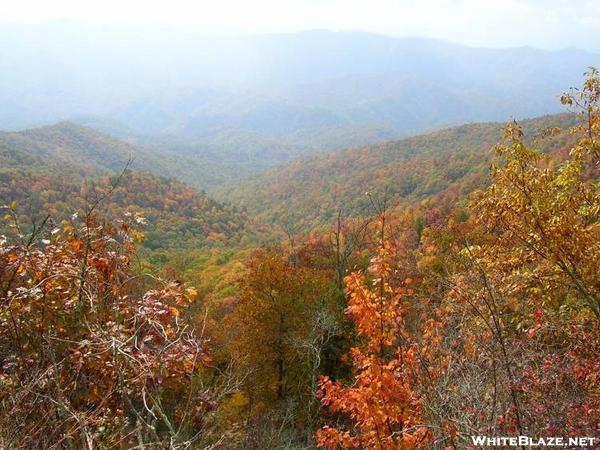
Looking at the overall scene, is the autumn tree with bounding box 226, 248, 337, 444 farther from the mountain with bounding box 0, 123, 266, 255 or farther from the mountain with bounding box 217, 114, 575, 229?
the mountain with bounding box 217, 114, 575, 229

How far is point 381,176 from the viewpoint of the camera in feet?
425

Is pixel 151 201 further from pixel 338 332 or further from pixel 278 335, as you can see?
pixel 338 332

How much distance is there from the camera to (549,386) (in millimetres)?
6301

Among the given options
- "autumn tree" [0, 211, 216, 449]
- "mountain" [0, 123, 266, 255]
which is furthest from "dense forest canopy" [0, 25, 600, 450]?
"mountain" [0, 123, 266, 255]

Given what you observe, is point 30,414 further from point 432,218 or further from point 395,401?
point 432,218

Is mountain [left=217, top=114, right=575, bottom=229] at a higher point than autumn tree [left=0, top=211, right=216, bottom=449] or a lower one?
lower

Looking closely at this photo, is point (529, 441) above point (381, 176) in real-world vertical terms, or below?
above

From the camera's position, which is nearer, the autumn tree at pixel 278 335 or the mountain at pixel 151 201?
the autumn tree at pixel 278 335

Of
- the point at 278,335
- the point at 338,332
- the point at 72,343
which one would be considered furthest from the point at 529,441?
the point at 278,335

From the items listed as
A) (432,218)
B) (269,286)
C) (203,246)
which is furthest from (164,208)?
(269,286)

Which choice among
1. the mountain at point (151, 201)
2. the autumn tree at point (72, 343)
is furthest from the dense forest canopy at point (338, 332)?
the mountain at point (151, 201)

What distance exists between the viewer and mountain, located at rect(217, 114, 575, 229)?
102075mm

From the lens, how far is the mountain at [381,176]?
102075 millimetres

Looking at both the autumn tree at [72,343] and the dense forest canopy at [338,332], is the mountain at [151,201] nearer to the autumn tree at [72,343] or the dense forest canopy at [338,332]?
the dense forest canopy at [338,332]
